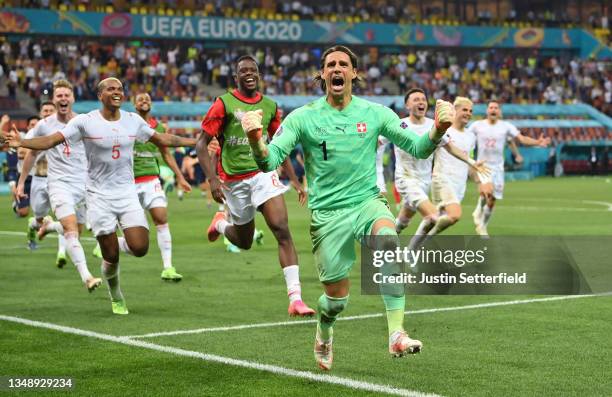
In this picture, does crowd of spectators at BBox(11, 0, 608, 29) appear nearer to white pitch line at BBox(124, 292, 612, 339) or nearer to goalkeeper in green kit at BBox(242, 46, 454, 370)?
white pitch line at BBox(124, 292, 612, 339)

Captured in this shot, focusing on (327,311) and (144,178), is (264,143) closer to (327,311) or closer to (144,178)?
(327,311)

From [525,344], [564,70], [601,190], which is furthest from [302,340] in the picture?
[564,70]

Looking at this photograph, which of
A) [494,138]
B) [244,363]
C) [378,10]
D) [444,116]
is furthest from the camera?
[378,10]

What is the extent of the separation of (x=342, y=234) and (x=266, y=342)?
5.83 feet

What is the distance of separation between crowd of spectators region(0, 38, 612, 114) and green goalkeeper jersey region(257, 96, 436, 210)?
125 ft

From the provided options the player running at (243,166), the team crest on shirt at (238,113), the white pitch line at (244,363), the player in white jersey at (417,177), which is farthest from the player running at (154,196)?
the white pitch line at (244,363)

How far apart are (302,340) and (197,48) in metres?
49.6

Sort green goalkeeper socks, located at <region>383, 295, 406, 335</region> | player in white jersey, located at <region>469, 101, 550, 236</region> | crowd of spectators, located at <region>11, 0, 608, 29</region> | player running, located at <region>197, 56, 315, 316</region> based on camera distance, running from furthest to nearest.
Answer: crowd of spectators, located at <region>11, 0, 608, 29</region> → player in white jersey, located at <region>469, 101, 550, 236</region> → player running, located at <region>197, 56, 315, 316</region> → green goalkeeper socks, located at <region>383, 295, 406, 335</region>

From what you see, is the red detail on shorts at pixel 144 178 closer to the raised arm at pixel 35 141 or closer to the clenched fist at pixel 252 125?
the raised arm at pixel 35 141

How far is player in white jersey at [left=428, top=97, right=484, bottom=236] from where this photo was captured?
570 inches

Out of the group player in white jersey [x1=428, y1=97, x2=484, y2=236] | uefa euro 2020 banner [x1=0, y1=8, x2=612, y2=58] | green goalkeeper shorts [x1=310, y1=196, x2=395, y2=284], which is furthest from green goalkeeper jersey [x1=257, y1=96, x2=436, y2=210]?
uefa euro 2020 banner [x1=0, y1=8, x2=612, y2=58]

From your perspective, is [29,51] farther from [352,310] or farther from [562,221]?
[352,310]

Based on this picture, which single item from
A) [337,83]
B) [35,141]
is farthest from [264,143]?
[35,141]

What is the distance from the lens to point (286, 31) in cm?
5912
